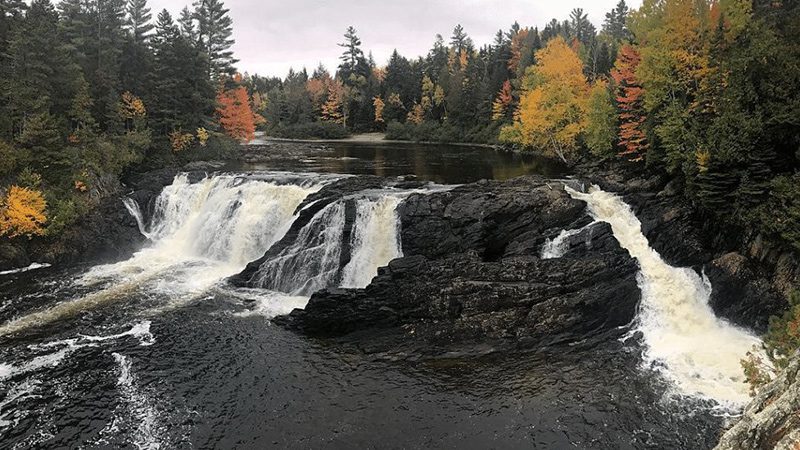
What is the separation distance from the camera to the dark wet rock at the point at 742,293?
18781 millimetres

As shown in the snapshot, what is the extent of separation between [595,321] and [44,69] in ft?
122

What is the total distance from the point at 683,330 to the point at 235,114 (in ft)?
162

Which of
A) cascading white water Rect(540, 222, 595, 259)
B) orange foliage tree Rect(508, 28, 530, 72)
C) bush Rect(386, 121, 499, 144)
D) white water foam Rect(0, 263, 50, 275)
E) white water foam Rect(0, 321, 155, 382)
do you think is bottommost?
white water foam Rect(0, 321, 155, 382)

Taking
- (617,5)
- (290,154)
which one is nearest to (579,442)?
(290,154)

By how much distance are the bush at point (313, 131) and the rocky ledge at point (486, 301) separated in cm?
7223

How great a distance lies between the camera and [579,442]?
1370cm

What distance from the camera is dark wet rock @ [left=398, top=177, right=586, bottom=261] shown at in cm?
2380

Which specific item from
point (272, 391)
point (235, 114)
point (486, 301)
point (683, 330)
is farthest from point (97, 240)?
point (683, 330)

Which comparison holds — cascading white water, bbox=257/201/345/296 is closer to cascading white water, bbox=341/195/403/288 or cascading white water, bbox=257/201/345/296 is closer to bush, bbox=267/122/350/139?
cascading white water, bbox=341/195/403/288

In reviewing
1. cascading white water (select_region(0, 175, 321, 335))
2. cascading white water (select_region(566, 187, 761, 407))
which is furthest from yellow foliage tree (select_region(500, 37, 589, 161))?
cascading white water (select_region(0, 175, 321, 335))

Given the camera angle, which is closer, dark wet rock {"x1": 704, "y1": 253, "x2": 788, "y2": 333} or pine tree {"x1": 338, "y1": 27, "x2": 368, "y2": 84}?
dark wet rock {"x1": 704, "y1": 253, "x2": 788, "y2": 333}

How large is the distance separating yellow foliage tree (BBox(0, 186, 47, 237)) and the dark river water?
23.8 feet

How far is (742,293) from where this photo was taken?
1953 centimetres

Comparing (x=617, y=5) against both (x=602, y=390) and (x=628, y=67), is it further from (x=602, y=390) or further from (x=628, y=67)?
(x=602, y=390)
